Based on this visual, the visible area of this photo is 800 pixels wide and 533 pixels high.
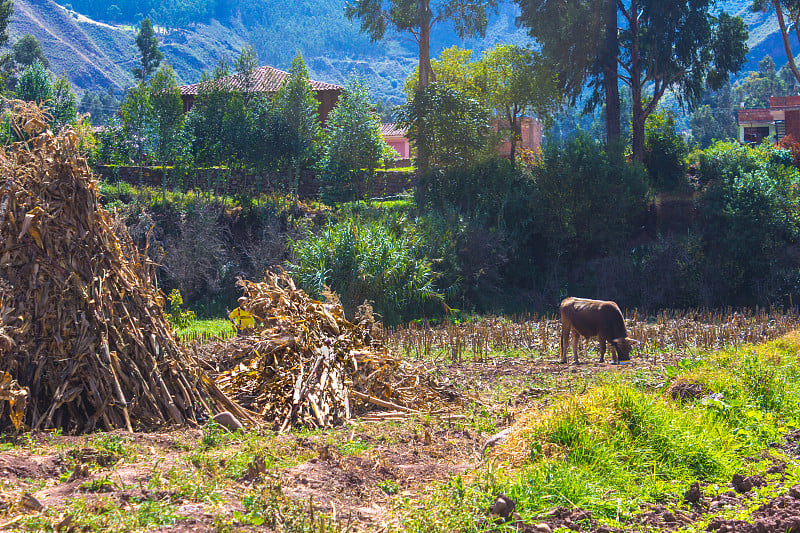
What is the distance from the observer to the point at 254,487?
16.2 feet

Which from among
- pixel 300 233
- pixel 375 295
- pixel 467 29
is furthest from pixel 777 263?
pixel 467 29

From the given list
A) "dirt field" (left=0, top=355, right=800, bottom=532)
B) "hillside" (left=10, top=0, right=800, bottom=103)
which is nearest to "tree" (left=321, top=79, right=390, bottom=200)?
"dirt field" (left=0, top=355, right=800, bottom=532)

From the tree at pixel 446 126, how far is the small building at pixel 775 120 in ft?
47.8

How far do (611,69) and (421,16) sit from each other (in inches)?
322

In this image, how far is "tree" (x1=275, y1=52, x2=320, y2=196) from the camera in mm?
26641

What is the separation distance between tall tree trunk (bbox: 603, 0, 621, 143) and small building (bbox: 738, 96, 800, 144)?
9.13m

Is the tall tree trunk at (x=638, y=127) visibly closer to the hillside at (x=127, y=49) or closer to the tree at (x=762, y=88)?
the tree at (x=762, y=88)

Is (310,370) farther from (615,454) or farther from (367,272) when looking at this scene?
(367,272)

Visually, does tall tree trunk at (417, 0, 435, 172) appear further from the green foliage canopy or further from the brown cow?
the brown cow

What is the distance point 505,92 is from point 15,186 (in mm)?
26539

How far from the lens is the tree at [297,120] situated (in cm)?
2664

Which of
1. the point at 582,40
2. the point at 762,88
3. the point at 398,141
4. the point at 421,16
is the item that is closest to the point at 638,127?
the point at 582,40

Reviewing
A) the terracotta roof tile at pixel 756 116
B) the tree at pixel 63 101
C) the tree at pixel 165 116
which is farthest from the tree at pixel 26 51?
the terracotta roof tile at pixel 756 116

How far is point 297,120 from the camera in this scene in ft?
87.7
